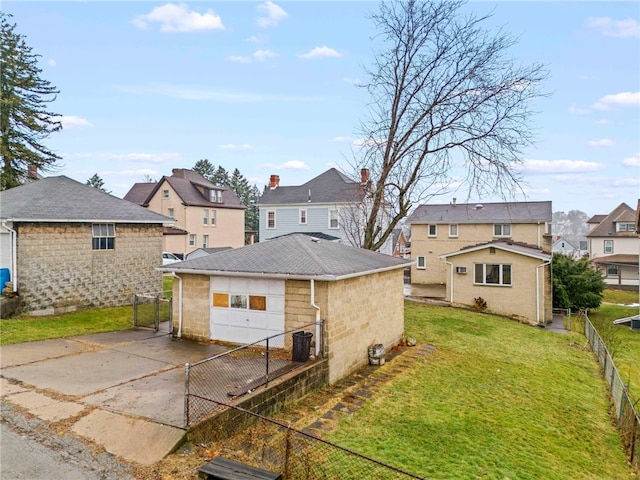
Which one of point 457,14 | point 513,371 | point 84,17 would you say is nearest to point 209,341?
point 513,371

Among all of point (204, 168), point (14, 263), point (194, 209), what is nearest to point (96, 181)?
point (204, 168)

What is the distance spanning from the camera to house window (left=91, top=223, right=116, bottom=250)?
1645 cm

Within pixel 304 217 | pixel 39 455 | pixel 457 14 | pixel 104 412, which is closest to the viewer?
pixel 39 455

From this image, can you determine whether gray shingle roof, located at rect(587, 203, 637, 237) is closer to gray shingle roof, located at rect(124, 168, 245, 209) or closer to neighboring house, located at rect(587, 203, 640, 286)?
neighboring house, located at rect(587, 203, 640, 286)

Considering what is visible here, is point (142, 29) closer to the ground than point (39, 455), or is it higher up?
higher up

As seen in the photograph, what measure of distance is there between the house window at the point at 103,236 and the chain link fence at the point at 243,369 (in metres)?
9.41

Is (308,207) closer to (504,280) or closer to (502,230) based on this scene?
(502,230)

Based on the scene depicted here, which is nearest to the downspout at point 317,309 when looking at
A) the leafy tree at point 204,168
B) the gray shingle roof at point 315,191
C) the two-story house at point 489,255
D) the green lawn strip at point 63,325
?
the green lawn strip at point 63,325

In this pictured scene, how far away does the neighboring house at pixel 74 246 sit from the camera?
14398mm

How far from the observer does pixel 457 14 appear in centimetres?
1798

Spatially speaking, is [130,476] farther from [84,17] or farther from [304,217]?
[304,217]

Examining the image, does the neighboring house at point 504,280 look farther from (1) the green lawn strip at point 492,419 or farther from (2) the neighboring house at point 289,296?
(2) the neighboring house at point 289,296

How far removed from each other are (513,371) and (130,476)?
11.0 m

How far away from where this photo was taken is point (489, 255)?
23234 mm
